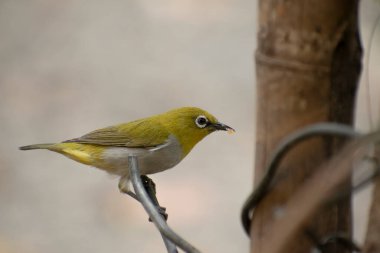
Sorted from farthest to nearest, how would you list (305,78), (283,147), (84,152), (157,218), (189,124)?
(84,152)
(189,124)
(157,218)
(305,78)
(283,147)

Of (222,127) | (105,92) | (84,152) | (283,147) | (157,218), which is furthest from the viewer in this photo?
(105,92)

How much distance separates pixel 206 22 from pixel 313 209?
9400mm

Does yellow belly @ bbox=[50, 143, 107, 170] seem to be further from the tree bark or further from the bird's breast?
the tree bark

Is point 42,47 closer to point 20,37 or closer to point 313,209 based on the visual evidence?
point 20,37

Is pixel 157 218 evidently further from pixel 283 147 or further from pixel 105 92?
pixel 105 92

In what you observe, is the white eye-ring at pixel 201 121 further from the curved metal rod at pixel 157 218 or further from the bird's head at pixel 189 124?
the curved metal rod at pixel 157 218

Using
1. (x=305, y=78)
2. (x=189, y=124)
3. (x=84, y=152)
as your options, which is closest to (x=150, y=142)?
(x=189, y=124)

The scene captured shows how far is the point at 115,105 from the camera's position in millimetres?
8852

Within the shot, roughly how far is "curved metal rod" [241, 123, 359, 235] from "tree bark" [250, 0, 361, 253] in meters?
0.03

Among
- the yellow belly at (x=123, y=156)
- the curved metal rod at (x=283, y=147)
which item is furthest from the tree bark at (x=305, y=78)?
the yellow belly at (x=123, y=156)

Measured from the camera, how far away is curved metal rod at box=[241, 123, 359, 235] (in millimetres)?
1429

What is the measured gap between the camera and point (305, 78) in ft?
5.63

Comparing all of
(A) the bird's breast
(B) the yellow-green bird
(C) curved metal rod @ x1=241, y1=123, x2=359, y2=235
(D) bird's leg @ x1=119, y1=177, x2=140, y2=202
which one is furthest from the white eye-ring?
(C) curved metal rod @ x1=241, y1=123, x2=359, y2=235

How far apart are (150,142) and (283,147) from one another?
97.1 inches
